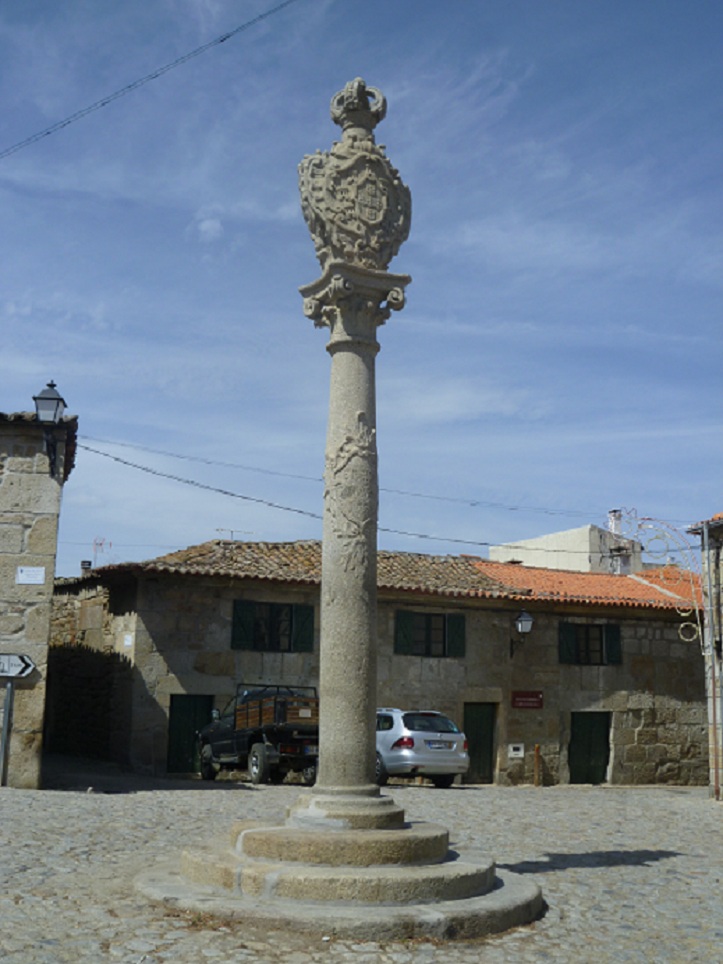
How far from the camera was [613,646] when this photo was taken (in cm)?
2308

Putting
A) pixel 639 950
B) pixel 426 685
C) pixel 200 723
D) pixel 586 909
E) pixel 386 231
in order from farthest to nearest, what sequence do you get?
pixel 426 685
pixel 200 723
pixel 386 231
pixel 586 909
pixel 639 950

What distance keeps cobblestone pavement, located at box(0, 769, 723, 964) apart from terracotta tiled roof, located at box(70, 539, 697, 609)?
5.87 meters

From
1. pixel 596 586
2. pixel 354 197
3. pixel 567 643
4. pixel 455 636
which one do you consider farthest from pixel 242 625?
pixel 354 197

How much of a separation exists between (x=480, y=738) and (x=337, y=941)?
54.5ft

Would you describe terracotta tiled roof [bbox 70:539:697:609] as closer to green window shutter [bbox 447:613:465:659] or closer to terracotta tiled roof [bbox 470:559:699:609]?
terracotta tiled roof [bbox 470:559:699:609]

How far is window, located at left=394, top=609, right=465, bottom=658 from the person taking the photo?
2138cm

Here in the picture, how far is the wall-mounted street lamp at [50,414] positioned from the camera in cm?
1430

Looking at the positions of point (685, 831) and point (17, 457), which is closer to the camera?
point (685, 831)

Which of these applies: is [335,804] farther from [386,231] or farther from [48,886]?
[386,231]

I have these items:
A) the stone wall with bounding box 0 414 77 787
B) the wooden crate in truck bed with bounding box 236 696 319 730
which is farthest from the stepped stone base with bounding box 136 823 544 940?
the wooden crate in truck bed with bounding box 236 696 319 730

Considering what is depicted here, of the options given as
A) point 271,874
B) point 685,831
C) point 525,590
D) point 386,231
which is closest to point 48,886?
point 271,874

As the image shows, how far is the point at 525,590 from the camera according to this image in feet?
73.2

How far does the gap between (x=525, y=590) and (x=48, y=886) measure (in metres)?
16.3

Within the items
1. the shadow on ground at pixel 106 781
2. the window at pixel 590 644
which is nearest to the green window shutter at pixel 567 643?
the window at pixel 590 644
